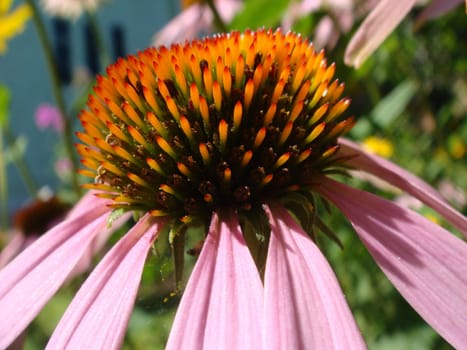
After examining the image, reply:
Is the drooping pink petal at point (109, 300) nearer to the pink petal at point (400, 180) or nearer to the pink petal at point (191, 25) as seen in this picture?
the pink petal at point (400, 180)

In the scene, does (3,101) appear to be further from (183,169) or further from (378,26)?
(378,26)

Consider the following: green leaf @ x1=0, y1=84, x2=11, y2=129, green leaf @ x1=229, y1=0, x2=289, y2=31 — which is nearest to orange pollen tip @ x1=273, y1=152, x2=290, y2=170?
green leaf @ x1=229, y1=0, x2=289, y2=31

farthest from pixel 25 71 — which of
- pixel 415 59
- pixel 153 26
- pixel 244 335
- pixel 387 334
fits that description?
pixel 244 335

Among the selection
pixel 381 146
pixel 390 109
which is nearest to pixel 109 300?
pixel 390 109

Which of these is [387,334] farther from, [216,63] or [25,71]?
[25,71]

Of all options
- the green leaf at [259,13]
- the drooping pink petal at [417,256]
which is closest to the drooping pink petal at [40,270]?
the drooping pink petal at [417,256]
